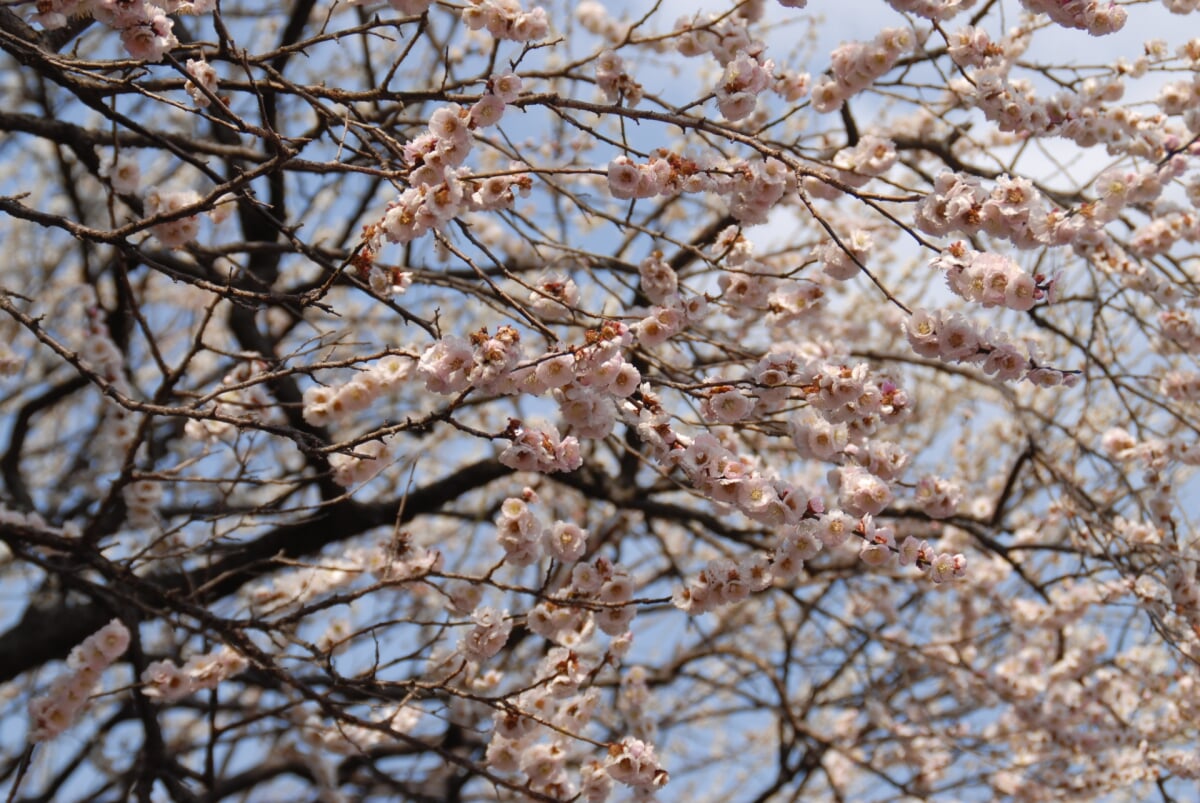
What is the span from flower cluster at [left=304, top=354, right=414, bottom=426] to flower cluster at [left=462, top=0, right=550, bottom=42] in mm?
953

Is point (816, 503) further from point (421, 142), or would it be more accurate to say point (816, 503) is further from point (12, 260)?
point (12, 260)

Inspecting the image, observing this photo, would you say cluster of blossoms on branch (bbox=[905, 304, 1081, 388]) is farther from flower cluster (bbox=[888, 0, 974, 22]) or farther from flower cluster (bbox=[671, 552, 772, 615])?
flower cluster (bbox=[888, 0, 974, 22])

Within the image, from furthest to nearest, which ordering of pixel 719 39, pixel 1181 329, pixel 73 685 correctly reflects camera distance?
pixel 1181 329 < pixel 73 685 < pixel 719 39

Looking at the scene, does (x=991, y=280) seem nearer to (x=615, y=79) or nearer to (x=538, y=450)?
(x=538, y=450)

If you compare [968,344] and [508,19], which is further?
[508,19]

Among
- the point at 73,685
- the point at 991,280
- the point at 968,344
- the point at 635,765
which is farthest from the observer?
the point at 73,685

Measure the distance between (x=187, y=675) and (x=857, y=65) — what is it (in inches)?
111

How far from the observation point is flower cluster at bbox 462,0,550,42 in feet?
9.09

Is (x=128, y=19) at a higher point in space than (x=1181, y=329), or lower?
higher

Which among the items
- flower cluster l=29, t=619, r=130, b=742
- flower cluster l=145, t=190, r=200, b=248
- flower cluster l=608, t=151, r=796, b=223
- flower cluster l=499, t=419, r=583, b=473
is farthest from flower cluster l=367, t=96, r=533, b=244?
flower cluster l=29, t=619, r=130, b=742

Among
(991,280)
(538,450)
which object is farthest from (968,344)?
(538,450)

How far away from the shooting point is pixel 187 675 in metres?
3.47

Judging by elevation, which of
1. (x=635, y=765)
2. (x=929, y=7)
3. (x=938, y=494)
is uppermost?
(x=929, y=7)

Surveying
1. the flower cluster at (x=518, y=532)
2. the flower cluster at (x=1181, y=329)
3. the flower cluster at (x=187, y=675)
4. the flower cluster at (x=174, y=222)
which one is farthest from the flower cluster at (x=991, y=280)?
the flower cluster at (x=187, y=675)
